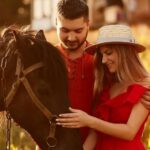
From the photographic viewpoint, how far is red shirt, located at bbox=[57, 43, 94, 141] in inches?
213

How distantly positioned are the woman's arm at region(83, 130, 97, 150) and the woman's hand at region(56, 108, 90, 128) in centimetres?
45

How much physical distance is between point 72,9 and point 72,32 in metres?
0.17

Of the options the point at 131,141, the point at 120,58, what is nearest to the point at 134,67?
the point at 120,58

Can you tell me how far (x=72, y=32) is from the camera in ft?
17.4

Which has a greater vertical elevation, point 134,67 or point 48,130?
point 134,67

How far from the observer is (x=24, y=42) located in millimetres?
4984

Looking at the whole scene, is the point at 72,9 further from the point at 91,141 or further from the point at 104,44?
the point at 91,141

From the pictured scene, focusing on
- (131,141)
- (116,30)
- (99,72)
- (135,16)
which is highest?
(116,30)

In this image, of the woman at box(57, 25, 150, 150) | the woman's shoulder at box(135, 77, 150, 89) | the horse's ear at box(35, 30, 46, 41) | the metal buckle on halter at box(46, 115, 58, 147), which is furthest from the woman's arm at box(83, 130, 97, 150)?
the horse's ear at box(35, 30, 46, 41)

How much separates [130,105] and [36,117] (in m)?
0.67

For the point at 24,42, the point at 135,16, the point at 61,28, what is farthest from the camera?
the point at 135,16

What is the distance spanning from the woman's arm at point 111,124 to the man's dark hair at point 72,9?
2.50 ft

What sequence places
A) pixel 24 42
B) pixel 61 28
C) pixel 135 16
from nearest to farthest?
pixel 24 42 < pixel 61 28 < pixel 135 16

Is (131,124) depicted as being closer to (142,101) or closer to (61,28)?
(142,101)
